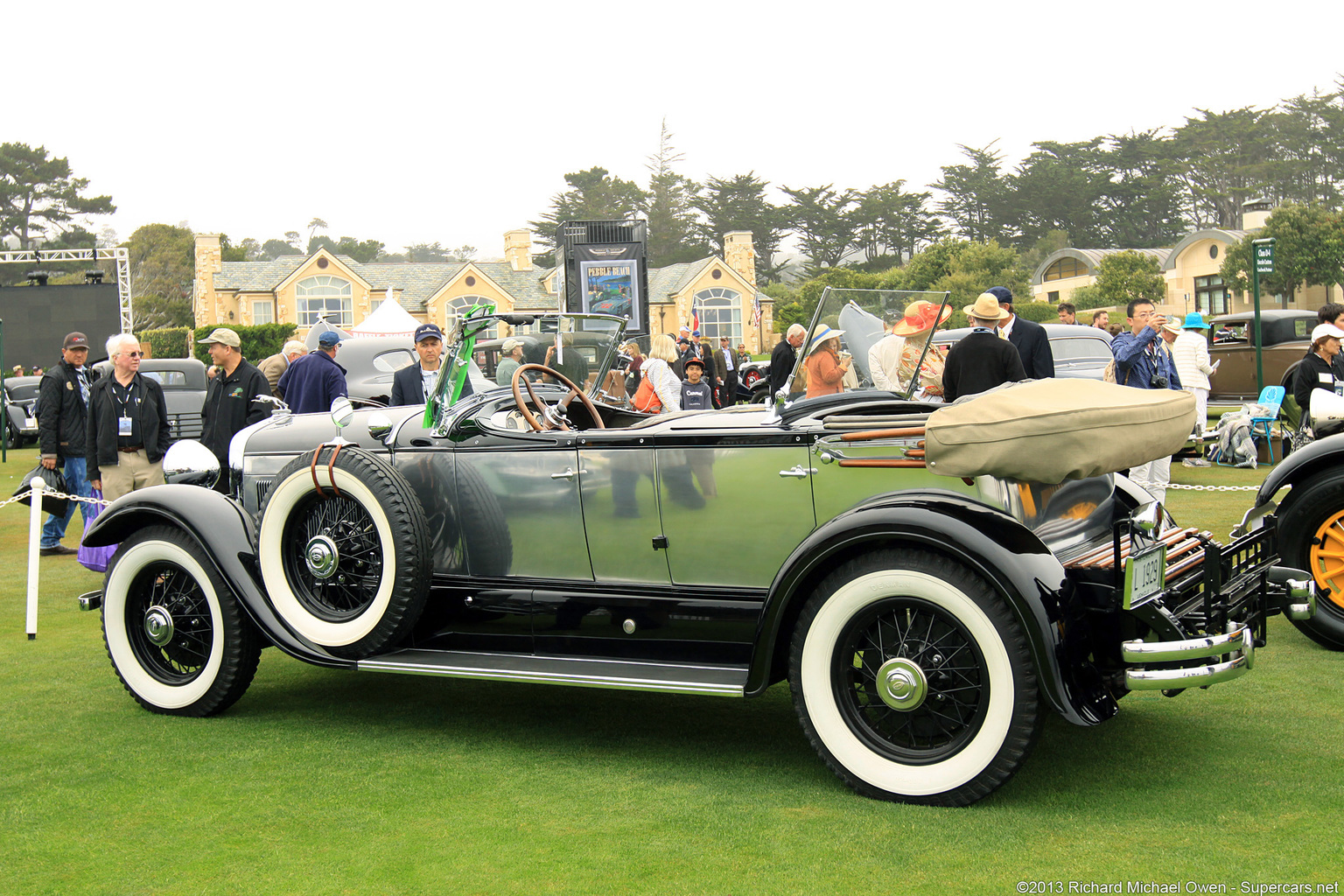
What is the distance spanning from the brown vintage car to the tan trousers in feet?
49.8

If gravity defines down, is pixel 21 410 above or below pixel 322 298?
below

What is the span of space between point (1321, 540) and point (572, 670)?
3.66 m

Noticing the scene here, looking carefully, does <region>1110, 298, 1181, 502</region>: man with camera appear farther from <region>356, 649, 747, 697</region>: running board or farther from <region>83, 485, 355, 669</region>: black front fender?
<region>83, 485, 355, 669</region>: black front fender

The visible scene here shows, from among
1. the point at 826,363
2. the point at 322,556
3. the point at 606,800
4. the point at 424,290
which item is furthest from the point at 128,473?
the point at 424,290

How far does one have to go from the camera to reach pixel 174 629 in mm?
4645

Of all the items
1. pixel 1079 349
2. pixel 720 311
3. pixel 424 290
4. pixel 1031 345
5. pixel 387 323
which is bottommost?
pixel 1031 345

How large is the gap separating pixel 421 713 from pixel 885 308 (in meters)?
2.72

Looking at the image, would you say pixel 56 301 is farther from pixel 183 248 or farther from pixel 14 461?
pixel 183 248

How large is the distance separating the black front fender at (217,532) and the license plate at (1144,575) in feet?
9.66

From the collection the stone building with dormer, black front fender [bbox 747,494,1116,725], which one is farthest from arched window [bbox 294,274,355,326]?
black front fender [bbox 747,494,1116,725]

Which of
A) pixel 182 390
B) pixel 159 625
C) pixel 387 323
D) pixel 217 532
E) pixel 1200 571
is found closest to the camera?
pixel 1200 571

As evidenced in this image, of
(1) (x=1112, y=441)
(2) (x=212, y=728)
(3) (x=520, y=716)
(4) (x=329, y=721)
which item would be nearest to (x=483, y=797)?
(3) (x=520, y=716)

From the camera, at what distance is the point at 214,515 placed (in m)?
4.59
